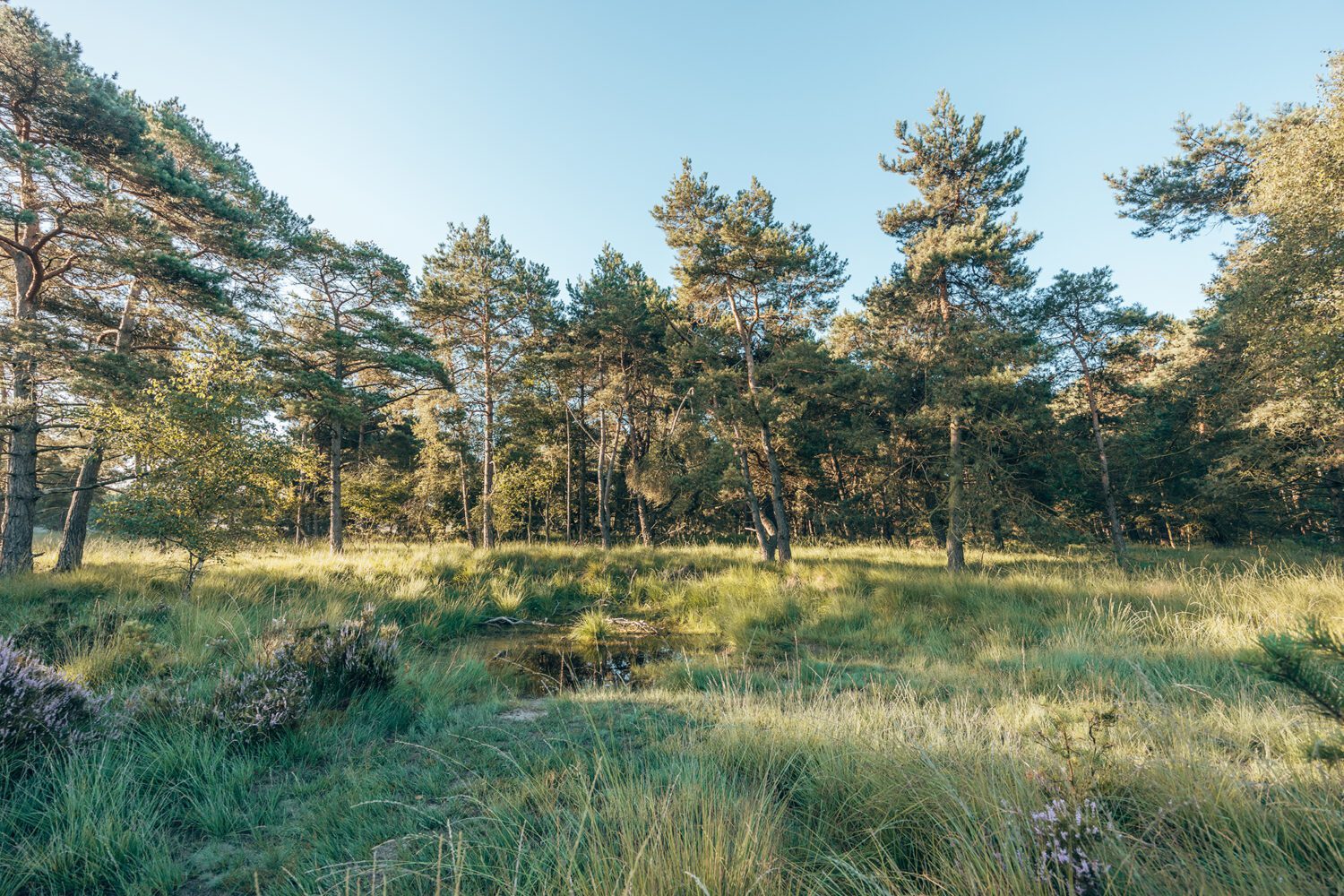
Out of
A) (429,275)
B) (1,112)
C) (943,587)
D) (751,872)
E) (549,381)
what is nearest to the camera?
(751,872)

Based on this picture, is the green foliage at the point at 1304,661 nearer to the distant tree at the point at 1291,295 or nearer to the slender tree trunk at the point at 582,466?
the distant tree at the point at 1291,295

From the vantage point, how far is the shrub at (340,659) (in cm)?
447

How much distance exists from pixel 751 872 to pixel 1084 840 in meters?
1.20

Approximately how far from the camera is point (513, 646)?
853 centimetres

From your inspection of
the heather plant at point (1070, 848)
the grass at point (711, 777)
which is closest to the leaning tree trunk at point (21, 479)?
the grass at point (711, 777)

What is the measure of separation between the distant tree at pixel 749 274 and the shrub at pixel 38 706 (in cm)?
1267

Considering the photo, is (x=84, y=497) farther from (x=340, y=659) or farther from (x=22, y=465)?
(x=340, y=659)

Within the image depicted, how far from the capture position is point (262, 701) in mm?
3691

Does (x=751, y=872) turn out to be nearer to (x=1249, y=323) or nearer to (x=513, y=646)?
(x=513, y=646)

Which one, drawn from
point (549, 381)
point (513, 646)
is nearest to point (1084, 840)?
point (513, 646)

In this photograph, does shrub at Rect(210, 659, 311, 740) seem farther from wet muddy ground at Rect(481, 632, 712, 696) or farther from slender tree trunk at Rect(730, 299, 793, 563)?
slender tree trunk at Rect(730, 299, 793, 563)

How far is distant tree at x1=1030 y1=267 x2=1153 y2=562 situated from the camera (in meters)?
16.0

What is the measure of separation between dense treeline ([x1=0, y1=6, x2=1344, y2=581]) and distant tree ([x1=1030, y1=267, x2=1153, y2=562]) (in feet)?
0.34

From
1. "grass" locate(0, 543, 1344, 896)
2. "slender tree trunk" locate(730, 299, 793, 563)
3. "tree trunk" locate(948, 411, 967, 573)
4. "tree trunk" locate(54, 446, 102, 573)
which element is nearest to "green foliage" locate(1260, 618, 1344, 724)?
"grass" locate(0, 543, 1344, 896)
